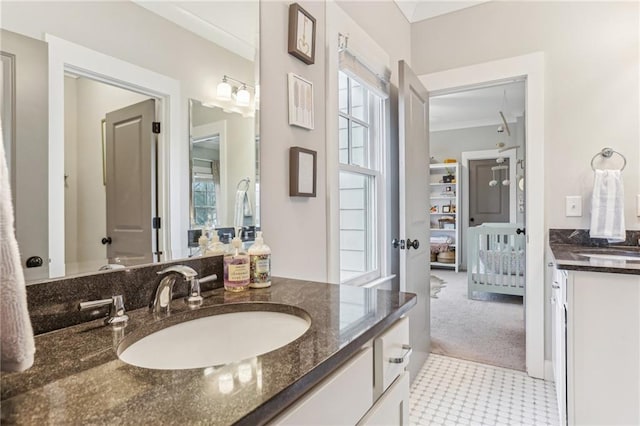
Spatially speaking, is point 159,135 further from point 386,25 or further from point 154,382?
point 386,25

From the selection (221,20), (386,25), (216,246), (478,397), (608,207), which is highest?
(386,25)

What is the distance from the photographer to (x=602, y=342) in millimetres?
1497

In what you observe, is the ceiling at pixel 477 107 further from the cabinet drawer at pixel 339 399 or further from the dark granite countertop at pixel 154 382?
the dark granite countertop at pixel 154 382

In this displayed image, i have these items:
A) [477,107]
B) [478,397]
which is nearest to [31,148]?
[478,397]

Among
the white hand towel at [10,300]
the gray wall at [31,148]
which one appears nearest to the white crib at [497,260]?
the gray wall at [31,148]

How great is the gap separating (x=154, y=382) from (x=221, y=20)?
117 centimetres

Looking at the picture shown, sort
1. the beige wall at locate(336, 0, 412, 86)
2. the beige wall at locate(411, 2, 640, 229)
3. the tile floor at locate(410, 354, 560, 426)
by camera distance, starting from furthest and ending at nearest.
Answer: the beige wall at locate(411, 2, 640, 229) → the beige wall at locate(336, 0, 412, 86) → the tile floor at locate(410, 354, 560, 426)

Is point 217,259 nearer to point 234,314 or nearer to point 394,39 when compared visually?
point 234,314

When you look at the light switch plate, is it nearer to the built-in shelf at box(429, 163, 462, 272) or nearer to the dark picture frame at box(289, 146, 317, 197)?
the dark picture frame at box(289, 146, 317, 197)

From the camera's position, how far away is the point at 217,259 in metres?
1.19

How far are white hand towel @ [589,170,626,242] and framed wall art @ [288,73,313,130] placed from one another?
1.75 meters

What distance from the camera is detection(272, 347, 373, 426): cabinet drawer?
59 cm

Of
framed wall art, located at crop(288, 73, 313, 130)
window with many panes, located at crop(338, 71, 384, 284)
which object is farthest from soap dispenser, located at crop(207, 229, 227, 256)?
window with many panes, located at crop(338, 71, 384, 284)

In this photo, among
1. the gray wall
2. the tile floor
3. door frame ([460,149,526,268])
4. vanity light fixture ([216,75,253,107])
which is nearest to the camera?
the gray wall
